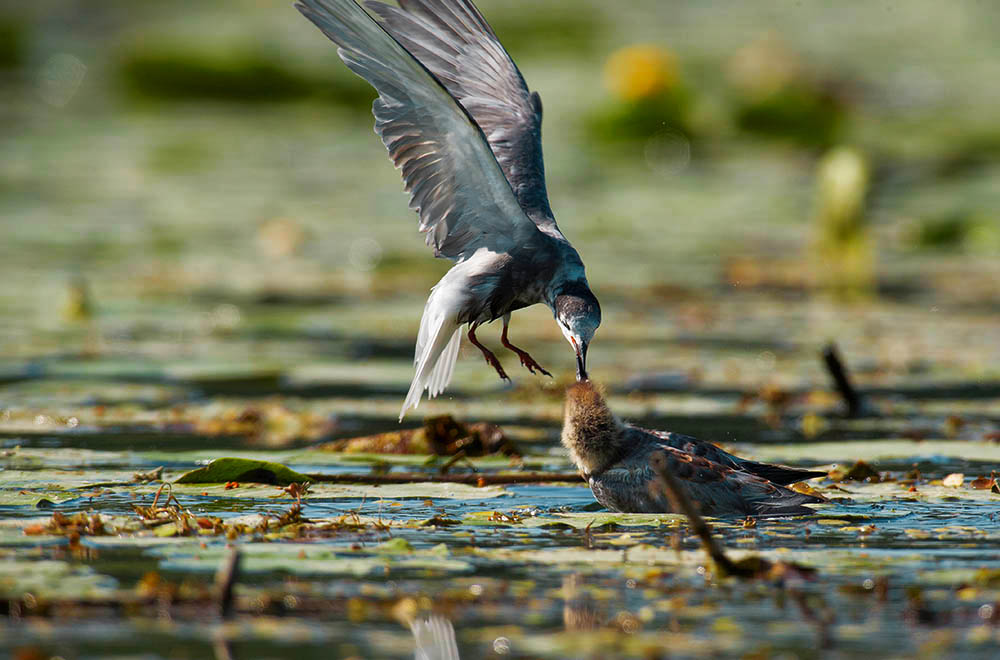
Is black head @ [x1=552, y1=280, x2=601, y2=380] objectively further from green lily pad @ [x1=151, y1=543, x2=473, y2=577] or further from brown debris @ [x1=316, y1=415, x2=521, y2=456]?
green lily pad @ [x1=151, y1=543, x2=473, y2=577]

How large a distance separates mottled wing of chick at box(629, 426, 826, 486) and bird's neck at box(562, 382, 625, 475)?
0.50ft

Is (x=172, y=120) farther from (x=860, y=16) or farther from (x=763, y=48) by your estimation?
(x=860, y=16)

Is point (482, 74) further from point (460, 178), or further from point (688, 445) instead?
point (688, 445)

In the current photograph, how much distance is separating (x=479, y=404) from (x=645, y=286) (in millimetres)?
4446

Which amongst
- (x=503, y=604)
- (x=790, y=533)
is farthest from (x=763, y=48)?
(x=503, y=604)

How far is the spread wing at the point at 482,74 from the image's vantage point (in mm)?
6660

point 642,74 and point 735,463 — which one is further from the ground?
point 642,74

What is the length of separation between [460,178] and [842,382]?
2404mm

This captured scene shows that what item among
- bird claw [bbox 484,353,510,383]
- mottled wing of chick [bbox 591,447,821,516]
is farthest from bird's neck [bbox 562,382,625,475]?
bird claw [bbox 484,353,510,383]

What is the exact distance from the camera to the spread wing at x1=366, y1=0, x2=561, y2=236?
6.66 m

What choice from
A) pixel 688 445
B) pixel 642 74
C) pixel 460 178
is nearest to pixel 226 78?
pixel 642 74

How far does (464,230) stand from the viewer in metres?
6.13

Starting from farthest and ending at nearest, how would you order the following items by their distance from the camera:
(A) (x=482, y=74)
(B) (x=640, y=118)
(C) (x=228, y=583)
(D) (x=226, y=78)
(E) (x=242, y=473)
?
Result: (D) (x=226, y=78) → (B) (x=640, y=118) → (A) (x=482, y=74) → (E) (x=242, y=473) → (C) (x=228, y=583)

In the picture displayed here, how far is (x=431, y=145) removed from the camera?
5844 mm
